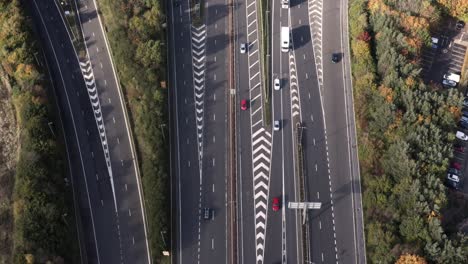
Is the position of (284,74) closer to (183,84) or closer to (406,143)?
(183,84)

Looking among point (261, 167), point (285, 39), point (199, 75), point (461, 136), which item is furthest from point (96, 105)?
point (461, 136)

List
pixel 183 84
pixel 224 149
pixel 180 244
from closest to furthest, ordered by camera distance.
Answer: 1. pixel 180 244
2. pixel 224 149
3. pixel 183 84

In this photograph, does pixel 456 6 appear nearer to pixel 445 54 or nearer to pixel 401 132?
pixel 445 54

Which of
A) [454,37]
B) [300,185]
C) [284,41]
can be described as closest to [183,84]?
[284,41]

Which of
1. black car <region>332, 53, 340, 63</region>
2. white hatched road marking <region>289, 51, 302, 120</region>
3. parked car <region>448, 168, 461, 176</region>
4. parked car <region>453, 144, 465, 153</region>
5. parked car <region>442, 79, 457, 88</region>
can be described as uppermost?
black car <region>332, 53, 340, 63</region>

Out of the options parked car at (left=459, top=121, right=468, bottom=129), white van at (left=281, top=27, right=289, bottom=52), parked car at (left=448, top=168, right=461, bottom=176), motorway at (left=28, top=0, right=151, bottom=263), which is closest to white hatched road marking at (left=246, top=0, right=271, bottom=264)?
white van at (left=281, top=27, right=289, bottom=52)

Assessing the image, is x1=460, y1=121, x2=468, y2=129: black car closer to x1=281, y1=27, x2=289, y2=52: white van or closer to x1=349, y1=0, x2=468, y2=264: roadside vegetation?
x1=349, y1=0, x2=468, y2=264: roadside vegetation

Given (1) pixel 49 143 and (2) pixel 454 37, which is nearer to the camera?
(1) pixel 49 143
